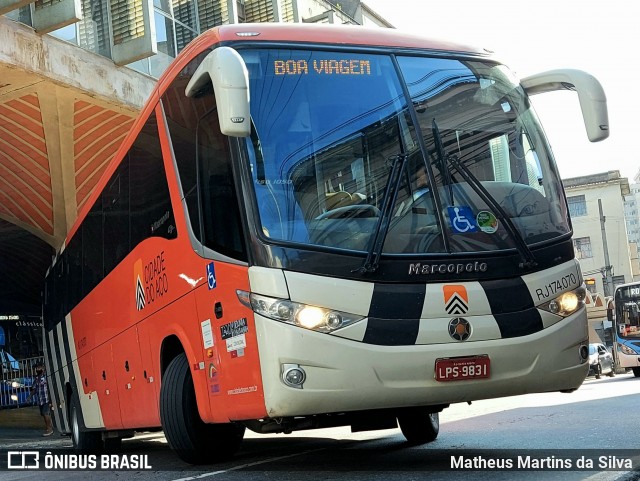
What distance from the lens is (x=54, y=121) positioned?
2000 centimetres

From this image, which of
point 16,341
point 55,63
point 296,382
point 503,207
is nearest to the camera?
point 296,382

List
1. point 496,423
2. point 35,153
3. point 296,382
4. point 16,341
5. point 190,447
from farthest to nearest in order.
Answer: point 16,341, point 35,153, point 496,423, point 190,447, point 296,382

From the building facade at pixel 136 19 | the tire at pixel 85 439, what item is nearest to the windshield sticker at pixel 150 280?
the tire at pixel 85 439

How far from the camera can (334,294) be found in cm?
582

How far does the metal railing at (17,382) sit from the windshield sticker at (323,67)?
2133 centimetres

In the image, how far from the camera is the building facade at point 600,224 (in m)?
63.6

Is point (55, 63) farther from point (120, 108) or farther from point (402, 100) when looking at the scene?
point (402, 100)

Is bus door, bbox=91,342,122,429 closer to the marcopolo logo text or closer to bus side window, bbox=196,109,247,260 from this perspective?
bus side window, bbox=196,109,247,260

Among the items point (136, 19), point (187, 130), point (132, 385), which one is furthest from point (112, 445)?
point (136, 19)

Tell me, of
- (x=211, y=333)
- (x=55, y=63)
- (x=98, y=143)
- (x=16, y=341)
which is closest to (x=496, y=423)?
(x=211, y=333)

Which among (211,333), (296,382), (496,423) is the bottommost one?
(496,423)

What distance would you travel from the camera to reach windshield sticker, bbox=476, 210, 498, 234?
247 inches

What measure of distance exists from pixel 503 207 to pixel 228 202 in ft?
6.10

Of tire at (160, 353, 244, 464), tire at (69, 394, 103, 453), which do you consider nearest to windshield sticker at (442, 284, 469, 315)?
tire at (160, 353, 244, 464)
